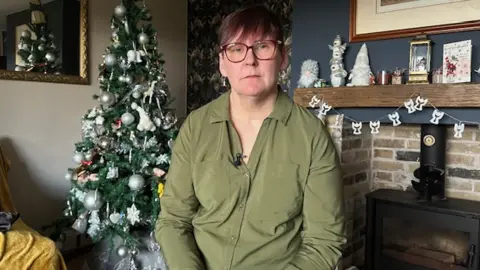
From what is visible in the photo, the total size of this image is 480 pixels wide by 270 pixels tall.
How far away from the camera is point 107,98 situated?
240 centimetres

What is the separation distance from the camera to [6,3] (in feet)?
8.49

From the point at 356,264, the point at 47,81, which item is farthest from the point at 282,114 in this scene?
the point at 47,81

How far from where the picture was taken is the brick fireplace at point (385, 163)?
7.64 ft

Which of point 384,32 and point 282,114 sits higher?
point 384,32

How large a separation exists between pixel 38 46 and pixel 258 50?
2.19 meters

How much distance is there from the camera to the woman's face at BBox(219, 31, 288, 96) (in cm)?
109

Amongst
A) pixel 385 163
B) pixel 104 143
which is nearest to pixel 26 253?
pixel 104 143

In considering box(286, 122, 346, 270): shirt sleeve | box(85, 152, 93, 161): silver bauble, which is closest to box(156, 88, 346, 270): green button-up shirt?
box(286, 122, 346, 270): shirt sleeve

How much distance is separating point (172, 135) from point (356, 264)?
1.47 m

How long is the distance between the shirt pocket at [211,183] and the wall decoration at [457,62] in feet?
4.85

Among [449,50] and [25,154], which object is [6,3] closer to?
[25,154]

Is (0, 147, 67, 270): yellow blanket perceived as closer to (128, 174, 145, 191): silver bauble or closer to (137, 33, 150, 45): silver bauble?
(128, 174, 145, 191): silver bauble

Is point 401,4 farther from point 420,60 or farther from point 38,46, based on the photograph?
point 38,46

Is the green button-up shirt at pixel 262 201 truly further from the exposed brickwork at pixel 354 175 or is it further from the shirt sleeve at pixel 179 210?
the exposed brickwork at pixel 354 175
